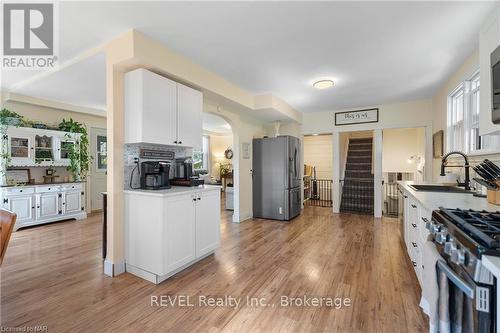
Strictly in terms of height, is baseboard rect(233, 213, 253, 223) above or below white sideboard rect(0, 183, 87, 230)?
below

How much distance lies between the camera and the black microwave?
148 centimetres

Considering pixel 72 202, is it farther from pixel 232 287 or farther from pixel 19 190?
pixel 232 287

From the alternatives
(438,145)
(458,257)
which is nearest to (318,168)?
(438,145)

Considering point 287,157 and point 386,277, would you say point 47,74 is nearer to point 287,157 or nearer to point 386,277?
point 287,157

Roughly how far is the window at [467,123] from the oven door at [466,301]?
1842 mm

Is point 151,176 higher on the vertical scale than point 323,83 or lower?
lower

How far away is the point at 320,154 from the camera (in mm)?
8570

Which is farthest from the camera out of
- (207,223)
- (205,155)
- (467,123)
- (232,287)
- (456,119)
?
(205,155)

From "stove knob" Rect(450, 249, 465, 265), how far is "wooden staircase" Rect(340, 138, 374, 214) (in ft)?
16.9

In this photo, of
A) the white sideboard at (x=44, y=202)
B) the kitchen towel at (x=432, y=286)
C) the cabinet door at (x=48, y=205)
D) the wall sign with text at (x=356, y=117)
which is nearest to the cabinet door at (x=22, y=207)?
the white sideboard at (x=44, y=202)

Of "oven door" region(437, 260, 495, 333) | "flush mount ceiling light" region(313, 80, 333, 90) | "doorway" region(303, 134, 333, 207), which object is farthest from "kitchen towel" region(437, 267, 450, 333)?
"doorway" region(303, 134, 333, 207)

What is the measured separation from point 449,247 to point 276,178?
156 inches

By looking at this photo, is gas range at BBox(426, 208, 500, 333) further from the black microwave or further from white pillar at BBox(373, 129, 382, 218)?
white pillar at BBox(373, 129, 382, 218)

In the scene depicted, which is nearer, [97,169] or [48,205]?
[48,205]
